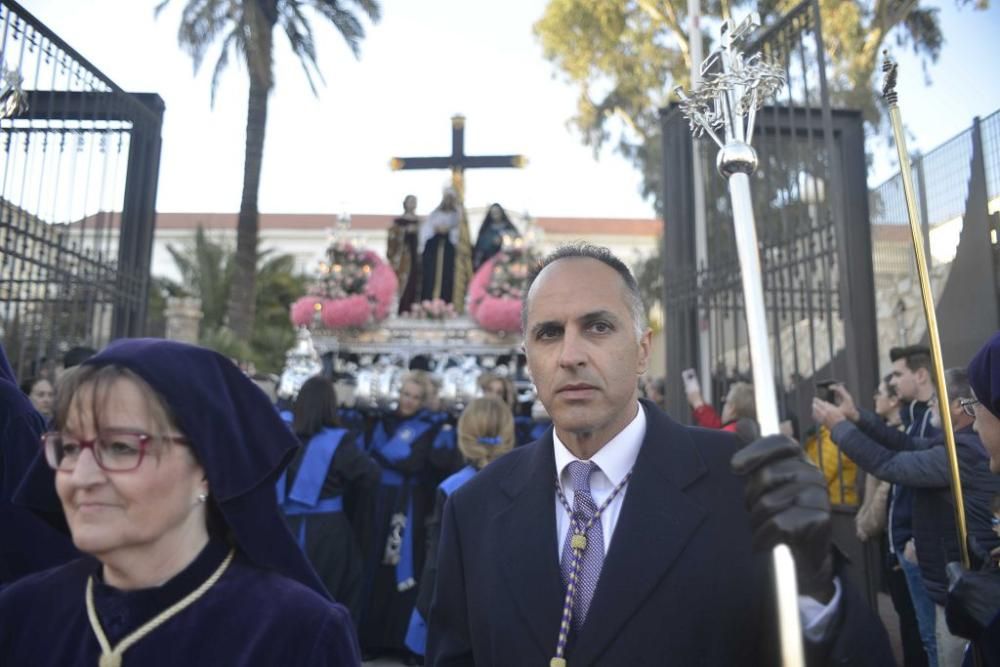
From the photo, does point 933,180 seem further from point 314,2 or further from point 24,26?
point 314,2

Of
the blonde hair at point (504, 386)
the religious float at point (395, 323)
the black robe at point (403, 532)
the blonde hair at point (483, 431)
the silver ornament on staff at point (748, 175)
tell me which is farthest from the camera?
Answer: the religious float at point (395, 323)

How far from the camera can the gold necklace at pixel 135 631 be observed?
172 centimetres

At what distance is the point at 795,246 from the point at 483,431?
109 inches

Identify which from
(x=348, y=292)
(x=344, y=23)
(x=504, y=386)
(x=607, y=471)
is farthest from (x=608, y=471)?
(x=344, y=23)

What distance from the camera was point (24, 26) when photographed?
601cm

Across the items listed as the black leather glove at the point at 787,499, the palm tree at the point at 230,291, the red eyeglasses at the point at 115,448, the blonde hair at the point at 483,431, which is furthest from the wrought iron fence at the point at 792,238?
the palm tree at the point at 230,291

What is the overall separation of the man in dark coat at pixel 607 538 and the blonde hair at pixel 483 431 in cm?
281

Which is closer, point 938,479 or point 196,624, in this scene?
point 196,624

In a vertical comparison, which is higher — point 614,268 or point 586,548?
point 614,268

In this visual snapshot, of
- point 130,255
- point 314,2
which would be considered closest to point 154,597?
point 130,255

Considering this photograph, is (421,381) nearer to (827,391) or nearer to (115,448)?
(827,391)

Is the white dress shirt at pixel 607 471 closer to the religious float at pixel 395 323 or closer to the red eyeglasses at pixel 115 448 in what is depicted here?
the red eyeglasses at pixel 115 448

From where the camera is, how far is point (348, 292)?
35.7 ft

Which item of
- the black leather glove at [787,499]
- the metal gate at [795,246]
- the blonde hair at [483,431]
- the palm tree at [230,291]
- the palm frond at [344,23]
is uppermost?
the palm frond at [344,23]
